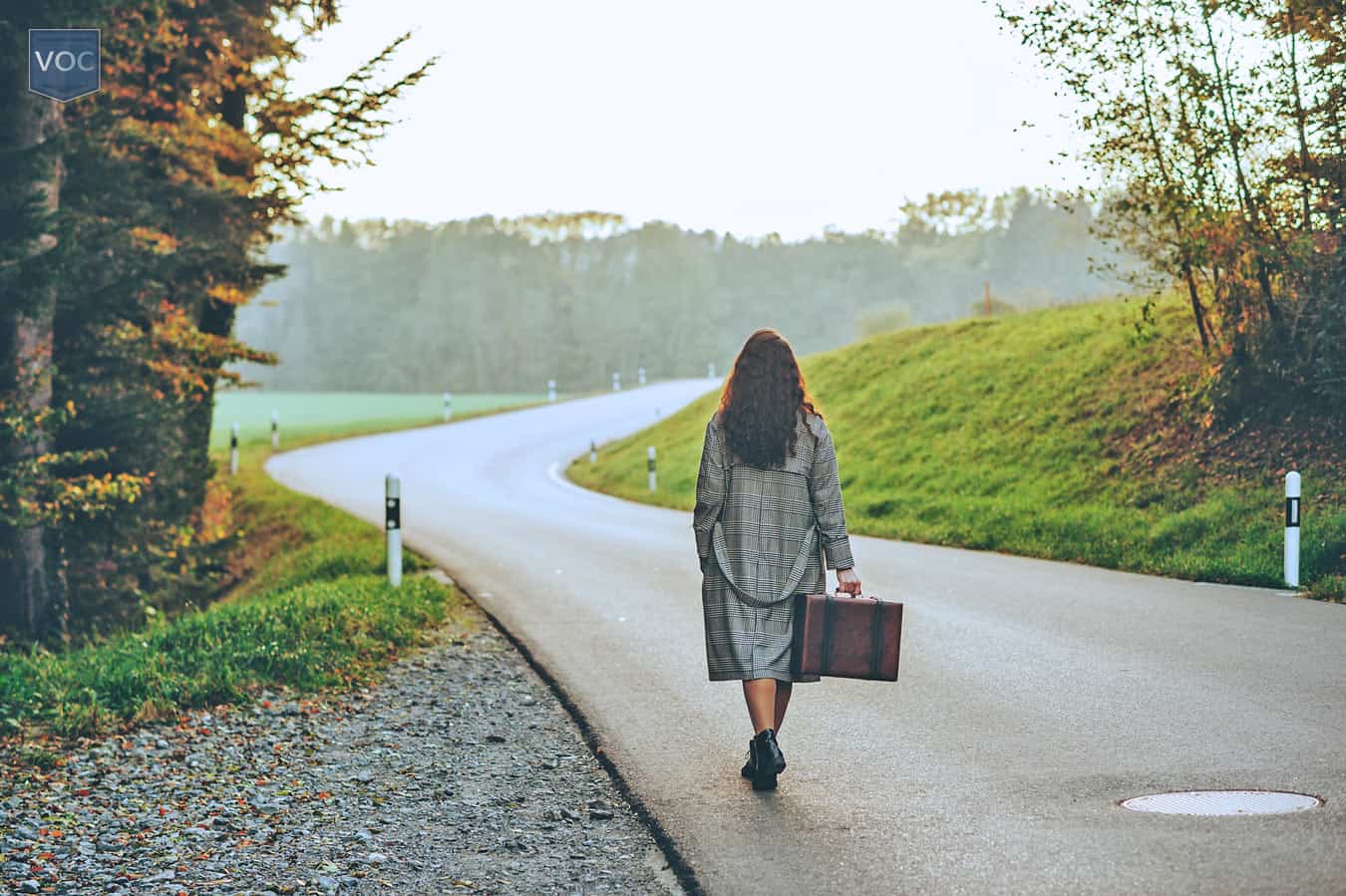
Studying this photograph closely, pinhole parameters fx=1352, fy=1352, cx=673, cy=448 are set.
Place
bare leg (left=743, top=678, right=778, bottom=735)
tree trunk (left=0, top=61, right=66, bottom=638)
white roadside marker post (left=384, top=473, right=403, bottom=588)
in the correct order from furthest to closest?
tree trunk (left=0, top=61, right=66, bottom=638) → white roadside marker post (left=384, top=473, right=403, bottom=588) → bare leg (left=743, top=678, right=778, bottom=735)

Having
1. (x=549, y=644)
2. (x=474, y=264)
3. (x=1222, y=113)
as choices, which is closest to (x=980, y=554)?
(x=1222, y=113)

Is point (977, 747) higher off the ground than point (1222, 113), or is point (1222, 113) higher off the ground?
point (1222, 113)

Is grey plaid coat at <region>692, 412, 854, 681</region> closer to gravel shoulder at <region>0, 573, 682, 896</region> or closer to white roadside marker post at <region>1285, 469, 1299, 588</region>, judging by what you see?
gravel shoulder at <region>0, 573, 682, 896</region>

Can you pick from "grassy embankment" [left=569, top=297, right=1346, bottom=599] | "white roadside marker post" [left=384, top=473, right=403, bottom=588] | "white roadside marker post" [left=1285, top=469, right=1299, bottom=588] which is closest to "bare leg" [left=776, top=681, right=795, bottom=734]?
"white roadside marker post" [left=384, top=473, right=403, bottom=588]

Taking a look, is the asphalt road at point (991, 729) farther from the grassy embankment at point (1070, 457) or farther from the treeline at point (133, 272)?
the treeline at point (133, 272)

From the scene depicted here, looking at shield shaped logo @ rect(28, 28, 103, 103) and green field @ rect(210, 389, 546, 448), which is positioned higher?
shield shaped logo @ rect(28, 28, 103, 103)

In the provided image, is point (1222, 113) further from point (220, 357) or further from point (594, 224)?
point (594, 224)

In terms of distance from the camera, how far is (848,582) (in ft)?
19.6

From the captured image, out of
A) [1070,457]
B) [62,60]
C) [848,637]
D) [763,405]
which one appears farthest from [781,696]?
[1070,457]

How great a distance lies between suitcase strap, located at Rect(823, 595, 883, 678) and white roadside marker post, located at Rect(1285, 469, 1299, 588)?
24.7ft

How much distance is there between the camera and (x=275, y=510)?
23.9m

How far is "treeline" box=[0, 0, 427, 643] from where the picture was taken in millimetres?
12977

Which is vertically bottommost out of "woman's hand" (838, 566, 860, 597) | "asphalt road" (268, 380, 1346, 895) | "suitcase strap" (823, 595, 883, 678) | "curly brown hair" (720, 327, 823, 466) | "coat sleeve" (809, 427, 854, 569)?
"asphalt road" (268, 380, 1346, 895)

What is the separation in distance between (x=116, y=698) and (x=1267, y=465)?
499 inches
